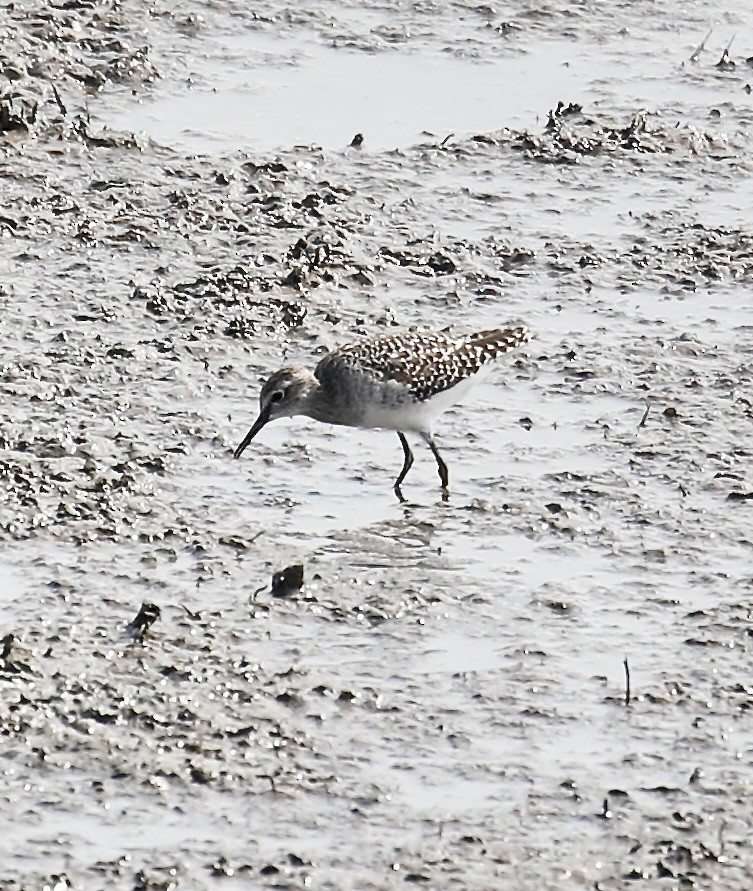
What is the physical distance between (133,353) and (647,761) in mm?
4490

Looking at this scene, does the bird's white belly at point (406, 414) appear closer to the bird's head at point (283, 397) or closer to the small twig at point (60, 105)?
the bird's head at point (283, 397)

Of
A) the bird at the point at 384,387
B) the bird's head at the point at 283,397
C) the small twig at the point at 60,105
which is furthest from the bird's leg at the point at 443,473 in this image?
the small twig at the point at 60,105

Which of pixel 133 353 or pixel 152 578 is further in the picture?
pixel 133 353

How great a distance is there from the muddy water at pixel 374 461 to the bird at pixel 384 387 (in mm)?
269

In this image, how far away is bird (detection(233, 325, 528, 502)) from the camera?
10.1 m

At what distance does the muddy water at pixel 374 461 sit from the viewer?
7348 millimetres

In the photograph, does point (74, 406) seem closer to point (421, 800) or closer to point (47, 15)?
point (421, 800)

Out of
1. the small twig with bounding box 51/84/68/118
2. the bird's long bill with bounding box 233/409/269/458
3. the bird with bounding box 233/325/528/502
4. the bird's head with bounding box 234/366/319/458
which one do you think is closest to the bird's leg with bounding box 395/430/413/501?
the bird with bounding box 233/325/528/502

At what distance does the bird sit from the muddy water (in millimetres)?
269

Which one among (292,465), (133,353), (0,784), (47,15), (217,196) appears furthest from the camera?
(47,15)

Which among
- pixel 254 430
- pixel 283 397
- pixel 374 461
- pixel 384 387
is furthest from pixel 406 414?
pixel 254 430

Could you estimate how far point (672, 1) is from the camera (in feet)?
55.4

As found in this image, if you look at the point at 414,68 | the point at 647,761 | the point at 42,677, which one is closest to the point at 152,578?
the point at 42,677

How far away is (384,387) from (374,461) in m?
0.54
